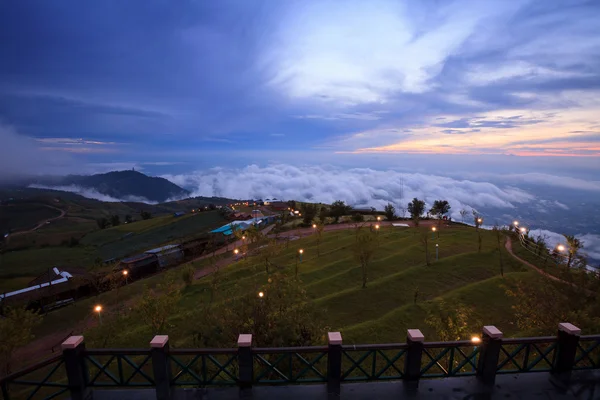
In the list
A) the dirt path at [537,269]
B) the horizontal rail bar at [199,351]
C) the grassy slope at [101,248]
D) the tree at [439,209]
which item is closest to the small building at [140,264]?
the grassy slope at [101,248]

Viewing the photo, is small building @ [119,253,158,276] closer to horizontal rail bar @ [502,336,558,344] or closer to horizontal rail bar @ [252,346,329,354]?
horizontal rail bar @ [252,346,329,354]

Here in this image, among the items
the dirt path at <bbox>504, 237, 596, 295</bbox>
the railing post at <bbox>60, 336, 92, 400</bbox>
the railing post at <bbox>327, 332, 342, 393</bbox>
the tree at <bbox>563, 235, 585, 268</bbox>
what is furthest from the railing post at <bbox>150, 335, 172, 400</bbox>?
the tree at <bbox>563, 235, 585, 268</bbox>

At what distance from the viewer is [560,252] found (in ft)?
99.9

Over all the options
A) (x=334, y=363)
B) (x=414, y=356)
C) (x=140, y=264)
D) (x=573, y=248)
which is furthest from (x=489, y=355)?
(x=140, y=264)

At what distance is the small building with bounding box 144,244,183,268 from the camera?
150 ft

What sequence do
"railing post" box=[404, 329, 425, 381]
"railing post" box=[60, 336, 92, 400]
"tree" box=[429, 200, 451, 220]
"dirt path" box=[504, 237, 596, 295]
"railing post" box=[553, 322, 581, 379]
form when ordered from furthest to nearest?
"tree" box=[429, 200, 451, 220] → "dirt path" box=[504, 237, 596, 295] → "railing post" box=[553, 322, 581, 379] → "railing post" box=[404, 329, 425, 381] → "railing post" box=[60, 336, 92, 400]

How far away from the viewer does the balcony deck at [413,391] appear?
9.15 metres

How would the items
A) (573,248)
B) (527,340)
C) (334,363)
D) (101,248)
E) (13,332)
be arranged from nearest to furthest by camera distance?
(334,363)
(527,340)
(13,332)
(573,248)
(101,248)

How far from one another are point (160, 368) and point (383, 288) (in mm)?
20358

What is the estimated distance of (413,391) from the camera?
9367mm

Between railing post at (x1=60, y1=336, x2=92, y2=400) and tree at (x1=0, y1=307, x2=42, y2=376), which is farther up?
railing post at (x1=60, y1=336, x2=92, y2=400)

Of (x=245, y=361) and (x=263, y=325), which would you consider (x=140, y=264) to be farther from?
(x=245, y=361)

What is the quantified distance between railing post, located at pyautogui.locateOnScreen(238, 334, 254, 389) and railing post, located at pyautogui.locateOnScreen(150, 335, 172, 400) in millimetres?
2116

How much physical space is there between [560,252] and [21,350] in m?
47.6
